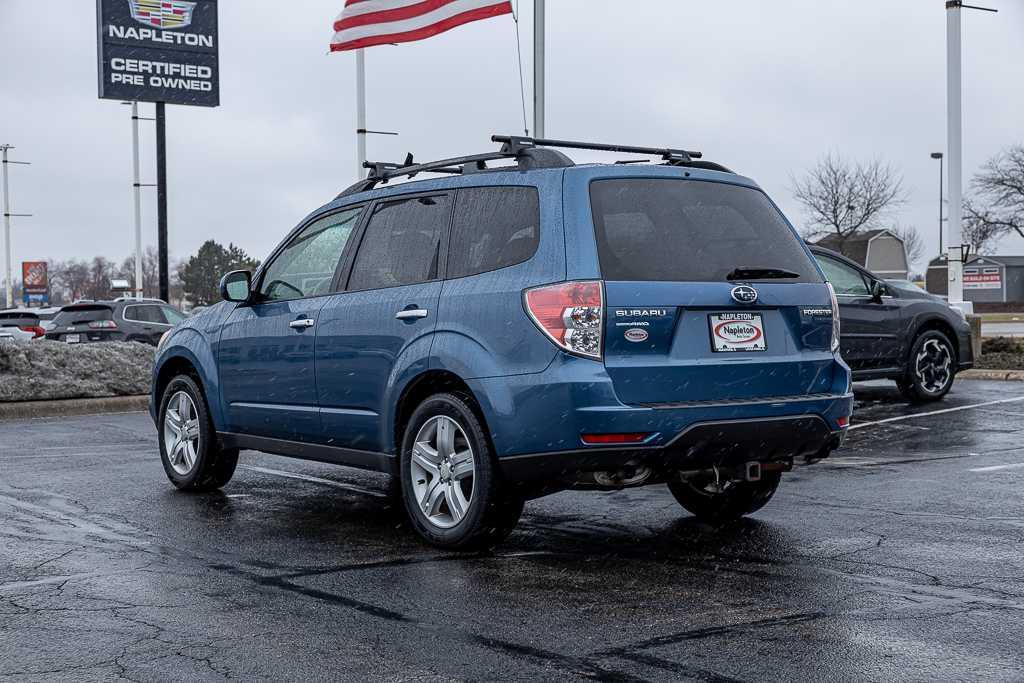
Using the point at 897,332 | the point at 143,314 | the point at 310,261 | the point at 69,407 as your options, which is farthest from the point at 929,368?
the point at 143,314

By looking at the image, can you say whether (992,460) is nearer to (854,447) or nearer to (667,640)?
(854,447)

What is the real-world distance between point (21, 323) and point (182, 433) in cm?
2212

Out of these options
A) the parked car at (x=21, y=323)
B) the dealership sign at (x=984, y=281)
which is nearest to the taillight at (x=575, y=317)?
the parked car at (x=21, y=323)

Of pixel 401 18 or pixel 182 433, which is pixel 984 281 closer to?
pixel 401 18

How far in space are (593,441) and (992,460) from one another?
4.84 metres

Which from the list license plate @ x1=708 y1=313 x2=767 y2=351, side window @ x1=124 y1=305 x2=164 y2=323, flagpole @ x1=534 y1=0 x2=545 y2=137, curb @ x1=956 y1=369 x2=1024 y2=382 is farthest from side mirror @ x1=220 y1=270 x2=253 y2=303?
side window @ x1=124 y1=305 x2=164 y2=323

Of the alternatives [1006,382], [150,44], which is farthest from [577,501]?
[150,44]

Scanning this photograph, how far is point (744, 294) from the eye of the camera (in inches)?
234

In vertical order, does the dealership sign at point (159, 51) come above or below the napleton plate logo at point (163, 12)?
below

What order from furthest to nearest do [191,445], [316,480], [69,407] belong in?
[69,407] → [316,480] → [191,445]

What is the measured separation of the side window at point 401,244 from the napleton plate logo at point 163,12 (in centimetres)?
2951

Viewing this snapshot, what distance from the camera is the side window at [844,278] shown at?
1331 centimetres

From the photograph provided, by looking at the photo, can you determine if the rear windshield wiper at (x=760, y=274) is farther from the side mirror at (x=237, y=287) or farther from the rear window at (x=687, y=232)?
the side mirror at (x=237, y=287)

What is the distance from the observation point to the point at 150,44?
34.4m
